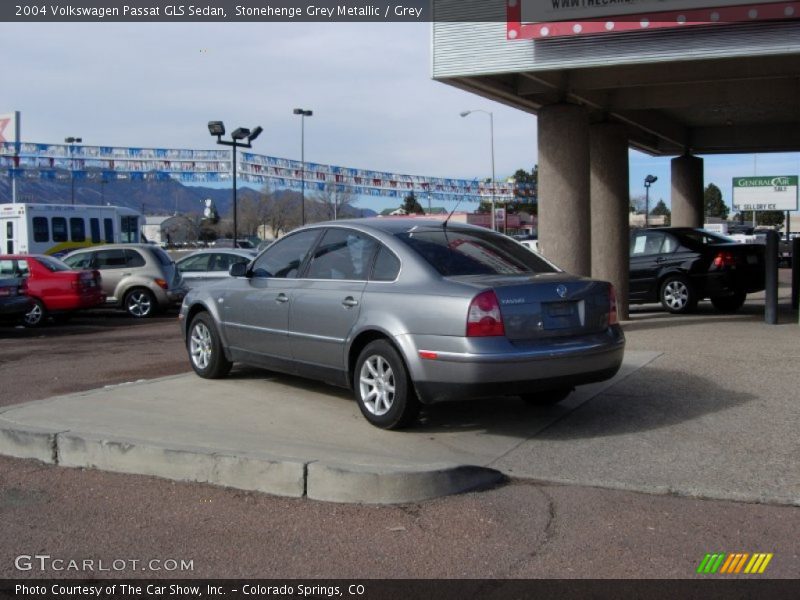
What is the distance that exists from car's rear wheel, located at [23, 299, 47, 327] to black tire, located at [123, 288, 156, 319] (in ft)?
6.93

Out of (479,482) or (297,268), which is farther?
(297,268)

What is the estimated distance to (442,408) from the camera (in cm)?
741

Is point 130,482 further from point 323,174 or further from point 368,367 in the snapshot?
point 323,174

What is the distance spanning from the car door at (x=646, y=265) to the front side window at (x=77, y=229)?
19.6m

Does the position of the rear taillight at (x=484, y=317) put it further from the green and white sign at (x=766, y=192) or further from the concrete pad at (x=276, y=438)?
the green and white sign at (x=766, y=192)

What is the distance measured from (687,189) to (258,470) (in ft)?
60.2

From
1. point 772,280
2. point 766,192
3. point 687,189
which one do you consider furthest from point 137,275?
point 766,192

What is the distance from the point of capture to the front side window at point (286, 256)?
7703mm

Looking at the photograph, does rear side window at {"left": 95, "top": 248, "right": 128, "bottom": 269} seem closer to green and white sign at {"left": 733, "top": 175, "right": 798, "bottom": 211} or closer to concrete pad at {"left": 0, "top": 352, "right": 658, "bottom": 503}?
concrete pad at {"left": 0, "top": 352, "right": 658, "bottom": 503}

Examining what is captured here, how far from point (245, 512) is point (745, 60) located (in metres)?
9.57

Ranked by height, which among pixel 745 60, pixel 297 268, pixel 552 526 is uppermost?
pixel 745 60

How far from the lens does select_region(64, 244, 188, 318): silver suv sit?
1839cm

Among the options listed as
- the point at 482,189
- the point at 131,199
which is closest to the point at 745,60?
the point at 482,189

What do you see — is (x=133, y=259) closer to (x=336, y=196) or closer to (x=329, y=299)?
(x=329, y=299)
